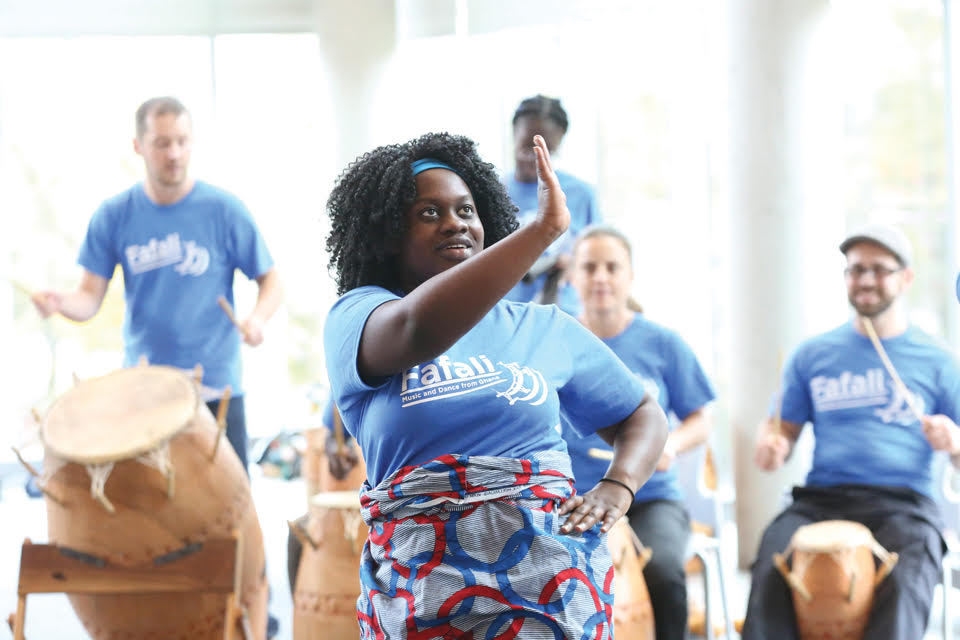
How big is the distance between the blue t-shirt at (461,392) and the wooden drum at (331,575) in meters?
1.53

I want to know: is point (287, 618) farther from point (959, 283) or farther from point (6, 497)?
point (6, 497)

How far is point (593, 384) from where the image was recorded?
161cm

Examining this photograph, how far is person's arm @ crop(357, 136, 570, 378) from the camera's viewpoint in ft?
4.14

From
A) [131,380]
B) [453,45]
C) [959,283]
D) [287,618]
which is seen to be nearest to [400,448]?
[959,283]

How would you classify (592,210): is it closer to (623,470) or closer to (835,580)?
(835,580)

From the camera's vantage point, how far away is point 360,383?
1.43 metres

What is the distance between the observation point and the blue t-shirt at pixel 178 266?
362 centimetres

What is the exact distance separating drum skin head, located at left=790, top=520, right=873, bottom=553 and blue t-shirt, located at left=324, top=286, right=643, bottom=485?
5.62ft

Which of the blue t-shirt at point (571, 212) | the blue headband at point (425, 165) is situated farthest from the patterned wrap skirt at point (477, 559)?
the blue t-shirt at point (571, 212)

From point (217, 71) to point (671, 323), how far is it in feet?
11.4

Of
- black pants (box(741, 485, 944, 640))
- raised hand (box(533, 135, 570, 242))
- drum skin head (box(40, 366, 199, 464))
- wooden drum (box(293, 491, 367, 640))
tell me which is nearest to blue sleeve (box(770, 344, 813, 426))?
black pants (box(741, 485, 944, 640))

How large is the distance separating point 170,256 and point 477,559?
2.48 m

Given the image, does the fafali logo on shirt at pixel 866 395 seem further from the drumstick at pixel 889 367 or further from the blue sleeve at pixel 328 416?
the blue sleeve at pixel 328 416

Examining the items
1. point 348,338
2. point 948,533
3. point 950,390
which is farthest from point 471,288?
point 948,533
